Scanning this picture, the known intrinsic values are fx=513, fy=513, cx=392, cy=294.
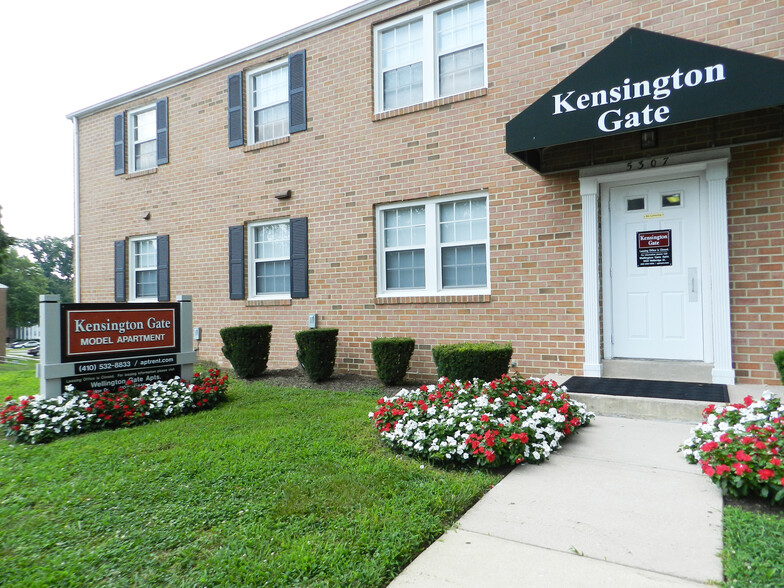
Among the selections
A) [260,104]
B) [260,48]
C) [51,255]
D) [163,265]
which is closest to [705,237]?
[260,104]

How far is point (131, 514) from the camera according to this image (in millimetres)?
3186

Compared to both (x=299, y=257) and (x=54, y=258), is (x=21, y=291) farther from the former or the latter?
(x=299, y=257)

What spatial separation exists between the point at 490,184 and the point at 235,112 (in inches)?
217

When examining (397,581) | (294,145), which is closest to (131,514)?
(397,581)

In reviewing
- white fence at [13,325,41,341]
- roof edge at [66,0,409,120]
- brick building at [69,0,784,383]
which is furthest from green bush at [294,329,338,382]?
white fence at [13,325,41,341]

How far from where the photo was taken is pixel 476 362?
626cm

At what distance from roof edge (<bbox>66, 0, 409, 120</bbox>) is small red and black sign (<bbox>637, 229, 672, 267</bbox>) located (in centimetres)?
518

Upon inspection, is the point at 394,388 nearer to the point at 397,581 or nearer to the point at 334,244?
the point at 334,244

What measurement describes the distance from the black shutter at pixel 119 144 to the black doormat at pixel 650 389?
35.4ft

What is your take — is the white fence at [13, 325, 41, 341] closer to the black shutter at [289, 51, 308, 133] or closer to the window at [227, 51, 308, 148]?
the window at [227, 51, 308, 148]

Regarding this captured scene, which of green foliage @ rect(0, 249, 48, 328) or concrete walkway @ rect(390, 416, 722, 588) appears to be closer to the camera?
concrete walkway @ rect(390, 416, 722, 588)

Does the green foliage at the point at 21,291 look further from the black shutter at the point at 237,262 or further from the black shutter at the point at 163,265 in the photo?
the black shutter at the point at 237,262

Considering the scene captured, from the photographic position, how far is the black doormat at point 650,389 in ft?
17.0

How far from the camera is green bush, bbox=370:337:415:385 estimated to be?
7.39 metres
